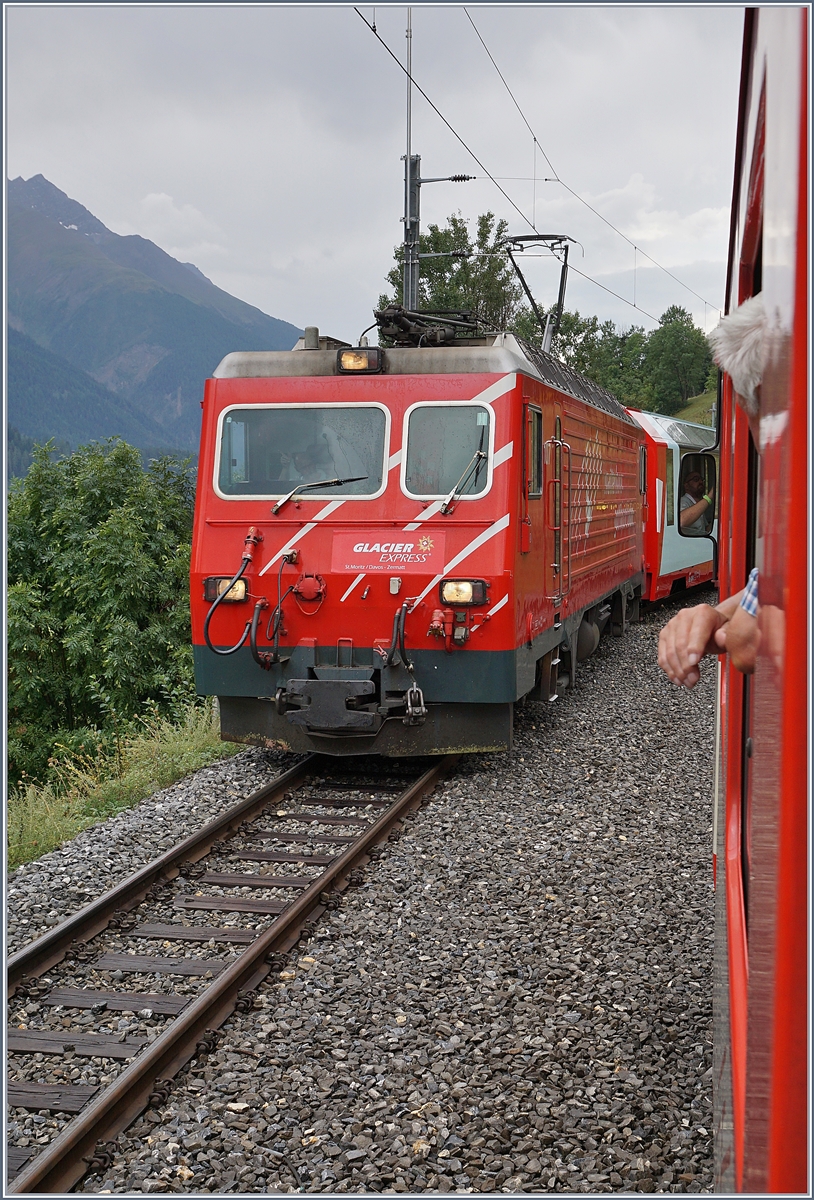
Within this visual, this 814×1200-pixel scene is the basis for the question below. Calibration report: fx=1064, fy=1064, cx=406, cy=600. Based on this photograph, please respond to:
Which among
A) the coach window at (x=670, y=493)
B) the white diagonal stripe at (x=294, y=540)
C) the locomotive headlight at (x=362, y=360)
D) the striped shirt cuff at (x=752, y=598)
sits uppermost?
the locomotive headlight at (x=362, y=360)

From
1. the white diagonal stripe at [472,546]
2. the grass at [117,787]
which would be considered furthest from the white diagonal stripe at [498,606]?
the grass at [117,787]

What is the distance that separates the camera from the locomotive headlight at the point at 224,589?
314 inches

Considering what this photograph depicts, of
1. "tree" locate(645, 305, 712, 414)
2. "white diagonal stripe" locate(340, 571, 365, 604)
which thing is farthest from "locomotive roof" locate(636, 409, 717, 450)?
"tree" locate(645, 305, 712, 414)

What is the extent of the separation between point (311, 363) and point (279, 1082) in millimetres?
5599

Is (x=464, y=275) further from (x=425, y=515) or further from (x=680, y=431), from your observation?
(x=425, y=515)

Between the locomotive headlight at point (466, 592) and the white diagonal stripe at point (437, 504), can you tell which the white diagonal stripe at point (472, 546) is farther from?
the white diagonal stripe at point (437, 504)

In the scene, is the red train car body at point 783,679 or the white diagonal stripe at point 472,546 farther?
the white diagonal stripe at point 472,546

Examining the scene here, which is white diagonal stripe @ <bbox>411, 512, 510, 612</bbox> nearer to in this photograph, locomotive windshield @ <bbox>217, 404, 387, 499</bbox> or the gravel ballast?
locomotive windshield @ <bbox>217, 404, 387, 499</bbox>

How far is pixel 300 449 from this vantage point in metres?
8.09

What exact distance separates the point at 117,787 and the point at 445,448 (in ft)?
12.5

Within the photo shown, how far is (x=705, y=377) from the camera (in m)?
98.9

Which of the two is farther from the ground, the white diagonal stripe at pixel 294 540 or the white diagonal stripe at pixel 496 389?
the white diagonal stripe at pixel 496 389

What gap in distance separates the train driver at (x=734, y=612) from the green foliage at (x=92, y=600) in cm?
1668

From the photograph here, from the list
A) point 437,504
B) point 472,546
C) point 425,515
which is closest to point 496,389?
point 437,504
